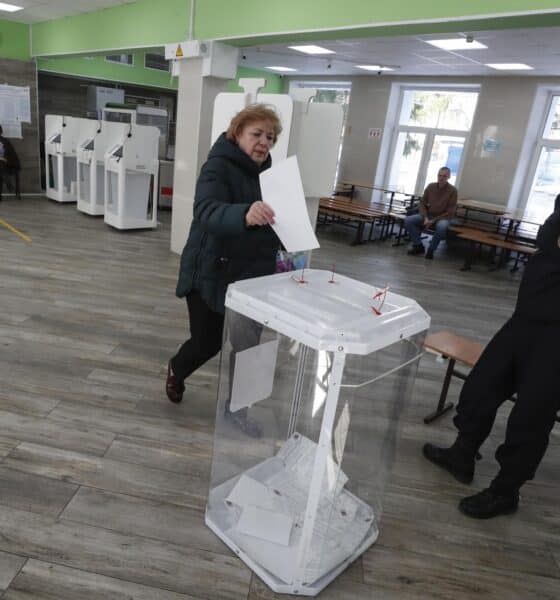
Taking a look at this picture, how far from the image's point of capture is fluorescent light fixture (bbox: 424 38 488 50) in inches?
225

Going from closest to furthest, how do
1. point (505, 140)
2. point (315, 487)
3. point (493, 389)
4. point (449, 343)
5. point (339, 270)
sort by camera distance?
point (315, 487)
point (493, 389)
point (449, 343)
point (339, 270)
point (505, 140)

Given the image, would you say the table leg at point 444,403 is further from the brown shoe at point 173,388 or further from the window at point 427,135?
the window at point 427,135

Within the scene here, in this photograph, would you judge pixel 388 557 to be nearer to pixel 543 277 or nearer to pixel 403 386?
pixel 403 386

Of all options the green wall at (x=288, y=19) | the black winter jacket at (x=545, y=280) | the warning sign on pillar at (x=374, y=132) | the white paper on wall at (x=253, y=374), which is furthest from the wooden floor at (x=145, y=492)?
the warning sign on pillar at (x=374, y=132)

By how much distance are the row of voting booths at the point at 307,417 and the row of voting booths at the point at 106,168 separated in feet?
15.5

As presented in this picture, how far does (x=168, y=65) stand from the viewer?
9289 millimetres

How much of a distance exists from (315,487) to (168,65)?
9.64 metres

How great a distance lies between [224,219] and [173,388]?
3.88 feet

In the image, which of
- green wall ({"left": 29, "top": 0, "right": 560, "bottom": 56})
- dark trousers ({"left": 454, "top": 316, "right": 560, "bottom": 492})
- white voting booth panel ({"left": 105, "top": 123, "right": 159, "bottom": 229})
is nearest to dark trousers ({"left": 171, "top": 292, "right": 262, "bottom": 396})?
dark trousers ({"left": 454, "top": 316, "right": 560, "bottom": 492})

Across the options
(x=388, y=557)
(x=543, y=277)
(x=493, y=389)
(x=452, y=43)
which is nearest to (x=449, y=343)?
(x=493, y=389)

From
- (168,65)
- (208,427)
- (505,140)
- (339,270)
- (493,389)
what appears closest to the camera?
(493,389)

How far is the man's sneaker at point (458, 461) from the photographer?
2119mm

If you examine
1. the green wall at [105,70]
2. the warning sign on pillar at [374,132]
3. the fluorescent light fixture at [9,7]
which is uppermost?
the fluorescent light fixture at [9,7]

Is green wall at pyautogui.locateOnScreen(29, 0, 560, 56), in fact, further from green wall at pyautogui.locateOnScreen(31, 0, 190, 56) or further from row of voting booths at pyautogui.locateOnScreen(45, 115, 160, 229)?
row of voting booths at pyautogui.locateOnScreen(45, 115, 160, 229)
